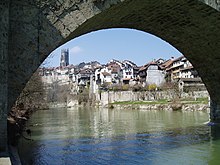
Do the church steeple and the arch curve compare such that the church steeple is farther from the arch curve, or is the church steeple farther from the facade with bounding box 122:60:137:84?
the arch curve

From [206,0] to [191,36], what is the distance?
126 inches

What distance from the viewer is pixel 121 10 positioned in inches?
294

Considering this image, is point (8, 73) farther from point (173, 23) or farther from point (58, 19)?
point (173, 23)

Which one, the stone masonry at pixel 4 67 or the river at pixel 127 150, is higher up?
the stone masonry at pixel 4 67

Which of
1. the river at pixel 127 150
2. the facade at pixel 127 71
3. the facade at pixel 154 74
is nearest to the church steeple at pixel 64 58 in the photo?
the facade at pixel 127 71

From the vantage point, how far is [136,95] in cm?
5844

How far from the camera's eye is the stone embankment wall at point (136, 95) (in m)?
45.0

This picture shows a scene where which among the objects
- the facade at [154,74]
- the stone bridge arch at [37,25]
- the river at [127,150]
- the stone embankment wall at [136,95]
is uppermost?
the facade at [154,74]

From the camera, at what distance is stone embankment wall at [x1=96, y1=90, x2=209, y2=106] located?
45.0 metres

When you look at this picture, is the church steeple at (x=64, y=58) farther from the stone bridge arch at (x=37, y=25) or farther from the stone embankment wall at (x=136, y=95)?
the stone bridge arch at (x=37, y=25)

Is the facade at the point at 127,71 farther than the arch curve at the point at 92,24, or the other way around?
the facade at the point at 127,71

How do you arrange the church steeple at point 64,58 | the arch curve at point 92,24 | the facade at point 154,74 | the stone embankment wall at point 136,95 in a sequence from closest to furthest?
the arch curve at point 92,24 < the stone embankment wall at point 136,95 < the facade at point 154,74 < the church steeple at point 64,58

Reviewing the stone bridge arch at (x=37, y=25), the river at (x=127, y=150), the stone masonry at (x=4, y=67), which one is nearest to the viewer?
the stone masonry at (x=4, y=67)

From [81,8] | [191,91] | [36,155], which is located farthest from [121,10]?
[191,91]
